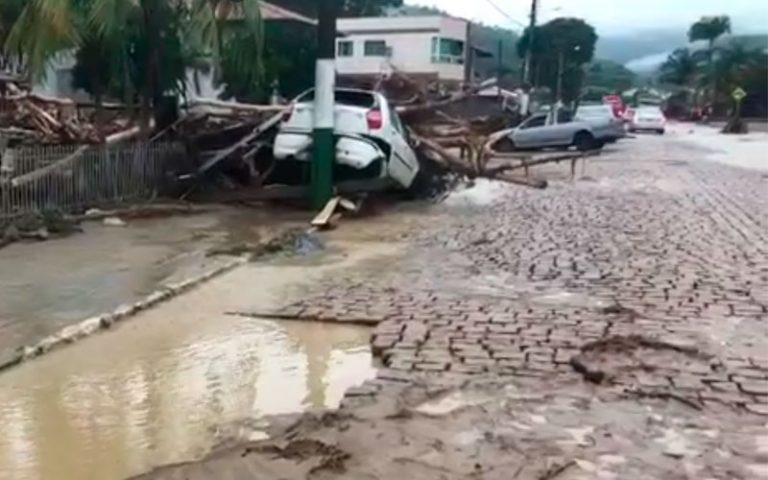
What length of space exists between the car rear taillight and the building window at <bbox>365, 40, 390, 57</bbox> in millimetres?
44318

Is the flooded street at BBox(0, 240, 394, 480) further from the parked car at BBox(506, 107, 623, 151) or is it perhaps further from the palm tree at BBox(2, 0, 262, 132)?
the parked car at BBox(506, 107, 623, 151)

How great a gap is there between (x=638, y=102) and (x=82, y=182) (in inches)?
2988

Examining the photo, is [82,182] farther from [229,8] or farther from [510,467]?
[510,467]

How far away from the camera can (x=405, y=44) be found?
61.1 m

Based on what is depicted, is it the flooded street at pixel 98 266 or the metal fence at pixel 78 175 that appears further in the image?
the metal fence at pixel 78 175

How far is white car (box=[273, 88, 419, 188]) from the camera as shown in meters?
15.8

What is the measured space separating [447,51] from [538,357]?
56.4m

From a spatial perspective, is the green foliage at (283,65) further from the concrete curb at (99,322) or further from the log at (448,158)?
the concrete curb at (99,322)

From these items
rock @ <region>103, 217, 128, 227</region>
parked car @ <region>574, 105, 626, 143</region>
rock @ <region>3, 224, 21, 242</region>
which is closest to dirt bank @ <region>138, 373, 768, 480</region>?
rock @ <region>3, 224, 21, 242</region>

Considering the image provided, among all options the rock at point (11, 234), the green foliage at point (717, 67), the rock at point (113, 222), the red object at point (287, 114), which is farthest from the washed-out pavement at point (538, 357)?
the green foliage at point (717, 67)

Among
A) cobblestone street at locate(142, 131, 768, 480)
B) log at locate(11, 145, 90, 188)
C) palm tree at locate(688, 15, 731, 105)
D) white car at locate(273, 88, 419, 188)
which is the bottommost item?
cobblestone street at locate(142, 131, 768, 480)

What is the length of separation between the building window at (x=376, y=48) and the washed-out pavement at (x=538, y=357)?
46.2 metres

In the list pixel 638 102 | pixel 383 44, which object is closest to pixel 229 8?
pixel 383 44

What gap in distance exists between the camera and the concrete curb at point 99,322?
6.99 m
